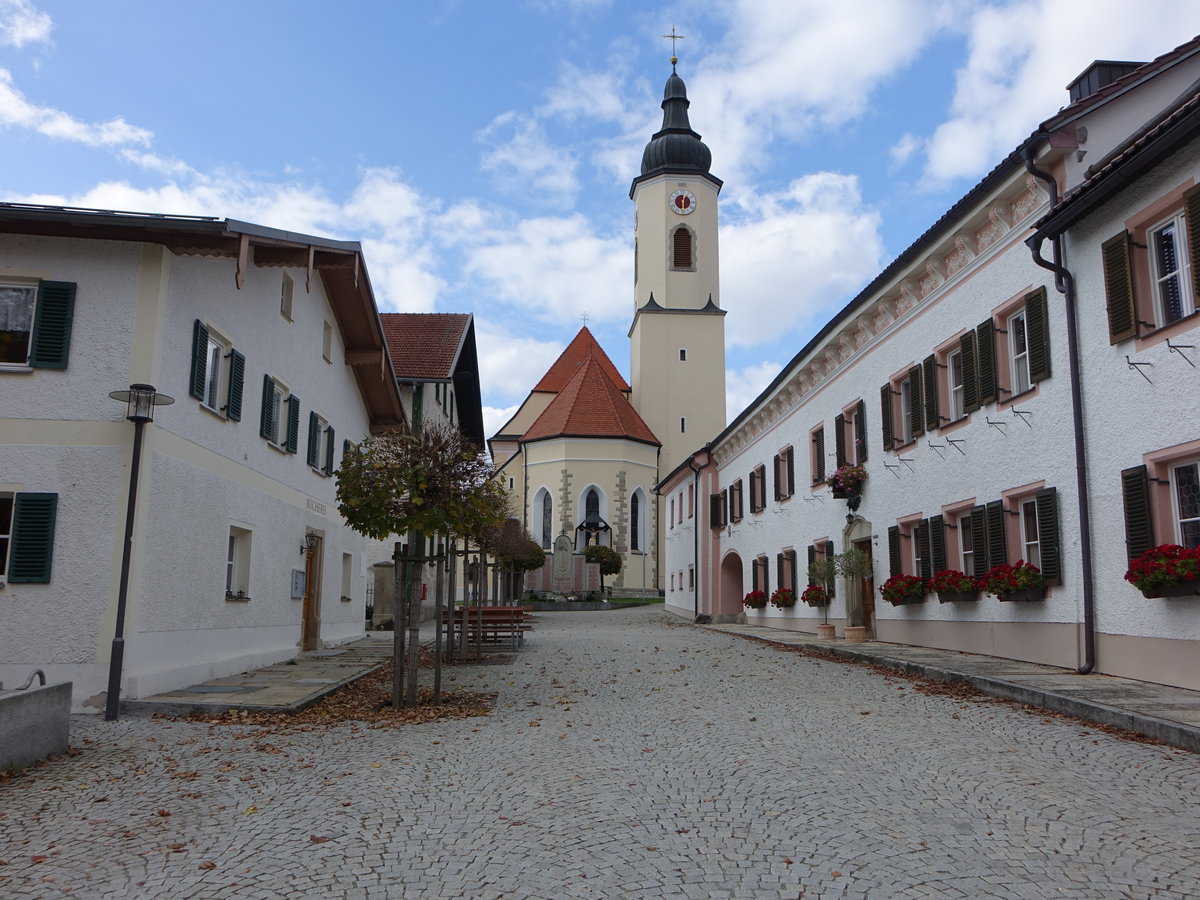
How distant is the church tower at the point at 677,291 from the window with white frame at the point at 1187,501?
49.9 metres

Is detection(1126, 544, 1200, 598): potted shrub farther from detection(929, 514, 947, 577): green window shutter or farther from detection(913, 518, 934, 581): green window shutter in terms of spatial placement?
detection(913, 518, 934, 581): green window shutter

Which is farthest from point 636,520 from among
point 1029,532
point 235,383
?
point 235,383

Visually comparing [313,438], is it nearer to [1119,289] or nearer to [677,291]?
[1119,289]

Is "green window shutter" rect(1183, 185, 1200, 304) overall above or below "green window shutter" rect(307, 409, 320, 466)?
above

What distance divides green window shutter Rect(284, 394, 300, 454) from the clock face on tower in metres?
45.0

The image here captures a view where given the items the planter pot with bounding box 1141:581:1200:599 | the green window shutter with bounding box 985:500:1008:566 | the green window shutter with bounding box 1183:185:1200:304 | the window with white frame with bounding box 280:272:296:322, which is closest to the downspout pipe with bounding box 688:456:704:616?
the window with white frame with bounding box 280:272:296:322

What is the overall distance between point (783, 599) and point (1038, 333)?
13654mm

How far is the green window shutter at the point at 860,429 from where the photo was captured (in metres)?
20.7

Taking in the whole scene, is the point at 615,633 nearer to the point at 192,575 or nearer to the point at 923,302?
the point at 923,302

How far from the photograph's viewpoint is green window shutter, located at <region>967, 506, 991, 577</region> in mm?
15078

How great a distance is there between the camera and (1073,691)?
10.4 meters

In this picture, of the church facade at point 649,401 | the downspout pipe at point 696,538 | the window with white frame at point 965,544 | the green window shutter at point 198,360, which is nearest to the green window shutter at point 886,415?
the window with white frame at point 965,544

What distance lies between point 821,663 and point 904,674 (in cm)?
218

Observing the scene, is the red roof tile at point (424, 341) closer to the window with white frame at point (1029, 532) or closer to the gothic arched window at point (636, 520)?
the window with white frame at point (1029, 532)
